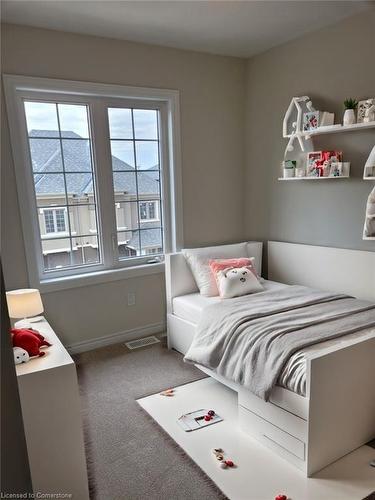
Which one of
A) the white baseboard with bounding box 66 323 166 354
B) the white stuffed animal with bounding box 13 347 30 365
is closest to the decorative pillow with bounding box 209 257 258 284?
the white baseboard with bounding box 66 323 166 354

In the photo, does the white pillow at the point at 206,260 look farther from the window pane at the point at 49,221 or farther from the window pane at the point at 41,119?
the window pane at the point at 41,119

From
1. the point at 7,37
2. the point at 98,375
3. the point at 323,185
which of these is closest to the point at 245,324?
the point at 98,375

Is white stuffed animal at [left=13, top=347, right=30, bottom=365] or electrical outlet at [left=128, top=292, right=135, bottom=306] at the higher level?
white stuffed animal at [left=13, top=347, right=30, bottom=365]

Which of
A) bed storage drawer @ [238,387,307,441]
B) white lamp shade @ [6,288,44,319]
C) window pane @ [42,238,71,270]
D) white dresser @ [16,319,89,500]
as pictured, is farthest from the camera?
window pane @ [42,238,71,270]

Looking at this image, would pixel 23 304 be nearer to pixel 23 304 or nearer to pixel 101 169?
pixel 23 304

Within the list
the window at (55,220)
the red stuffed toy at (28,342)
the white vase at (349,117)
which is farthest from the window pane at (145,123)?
the red stuffed toy at (28,342)

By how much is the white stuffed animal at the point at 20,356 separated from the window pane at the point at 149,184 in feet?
6.95

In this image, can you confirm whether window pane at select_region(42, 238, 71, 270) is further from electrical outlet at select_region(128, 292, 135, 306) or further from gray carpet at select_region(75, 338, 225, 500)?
gray carpet at select_region(75, 338, 225, 500)

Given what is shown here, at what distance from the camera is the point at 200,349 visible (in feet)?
8.02

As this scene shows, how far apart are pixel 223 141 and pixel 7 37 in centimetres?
202

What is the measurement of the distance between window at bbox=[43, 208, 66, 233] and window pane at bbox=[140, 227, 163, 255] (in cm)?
75

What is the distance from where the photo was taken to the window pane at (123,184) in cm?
337

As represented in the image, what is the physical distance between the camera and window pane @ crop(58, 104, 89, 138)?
3078mm

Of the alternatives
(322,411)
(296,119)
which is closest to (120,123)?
(296,119)
